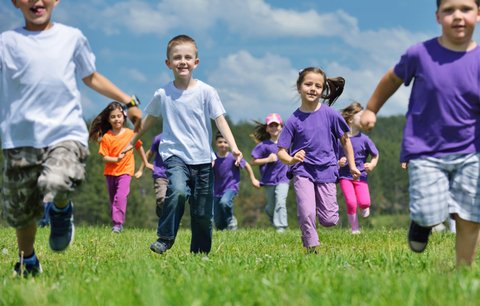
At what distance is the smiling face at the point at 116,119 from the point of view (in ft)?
47.0

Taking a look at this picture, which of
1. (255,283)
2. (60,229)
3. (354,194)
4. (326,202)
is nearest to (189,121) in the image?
(326,202)

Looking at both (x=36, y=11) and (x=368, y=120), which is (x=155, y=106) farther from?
(x=368, y=120)

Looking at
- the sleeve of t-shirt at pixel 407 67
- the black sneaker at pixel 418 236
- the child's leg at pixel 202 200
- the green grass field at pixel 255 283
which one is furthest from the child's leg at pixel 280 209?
the sleeve of t-shirt at pixel 407 67

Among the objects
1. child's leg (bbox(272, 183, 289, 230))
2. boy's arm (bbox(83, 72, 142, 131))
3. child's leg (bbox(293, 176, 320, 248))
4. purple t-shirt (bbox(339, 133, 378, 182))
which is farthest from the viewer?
child's leg (bbox(272, 183, 289, 230))

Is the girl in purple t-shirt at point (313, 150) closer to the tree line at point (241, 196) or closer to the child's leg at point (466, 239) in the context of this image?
the child's leg at point (466, 239)

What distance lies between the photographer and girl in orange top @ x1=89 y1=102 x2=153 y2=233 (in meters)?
14.3

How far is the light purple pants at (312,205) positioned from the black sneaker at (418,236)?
323 cm

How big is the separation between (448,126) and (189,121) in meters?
3.51

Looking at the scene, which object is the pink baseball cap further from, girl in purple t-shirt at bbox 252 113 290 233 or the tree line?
the tree line

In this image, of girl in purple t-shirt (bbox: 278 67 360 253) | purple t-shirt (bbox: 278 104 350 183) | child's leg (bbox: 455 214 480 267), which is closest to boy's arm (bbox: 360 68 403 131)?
child's leg (bbox: 455 214 480 267)

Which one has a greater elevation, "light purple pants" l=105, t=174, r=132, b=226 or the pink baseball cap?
the pink baseball cap

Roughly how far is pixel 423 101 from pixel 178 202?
139 inches

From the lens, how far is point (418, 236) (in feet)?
17.9

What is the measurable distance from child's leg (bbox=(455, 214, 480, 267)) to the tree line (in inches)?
2220
